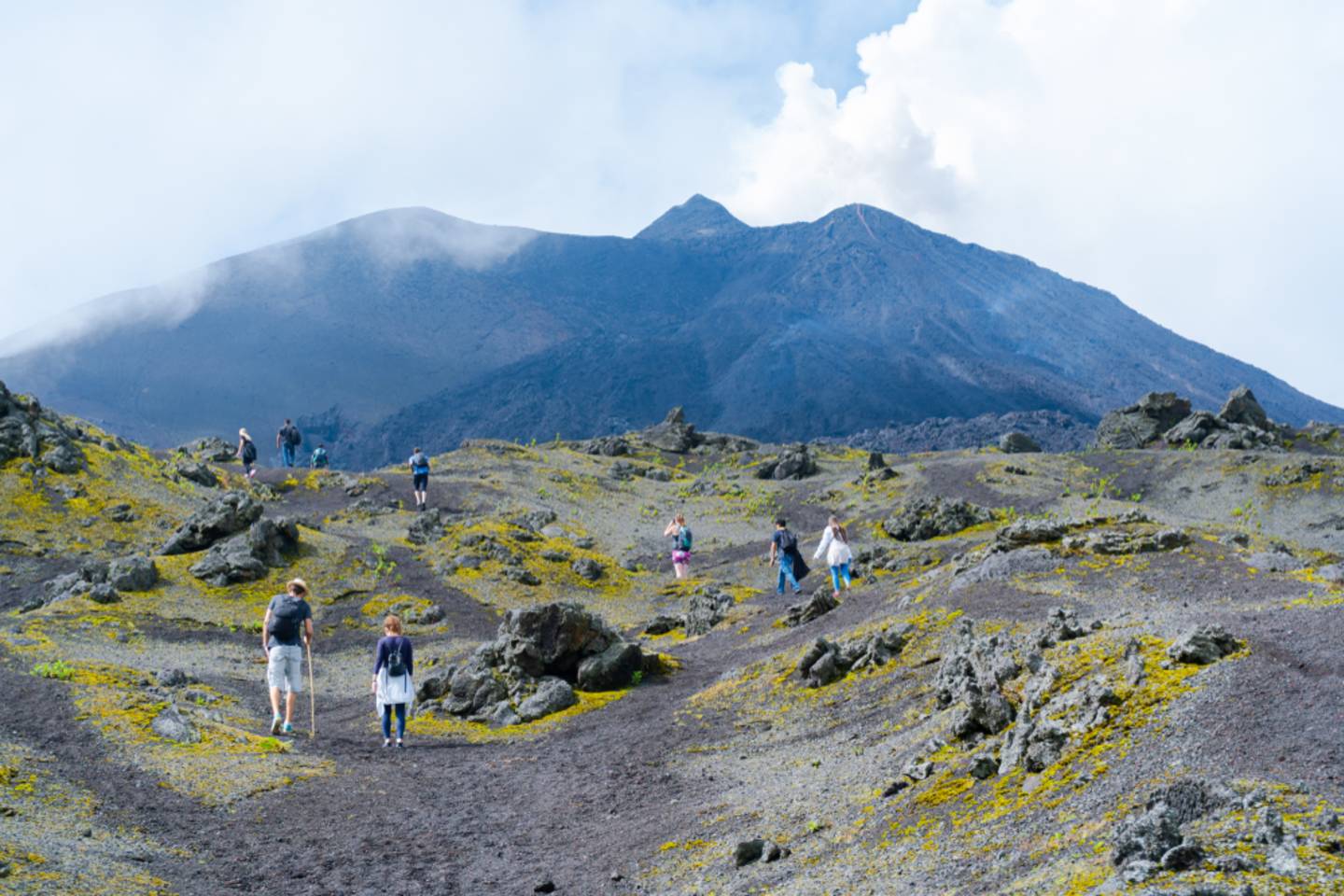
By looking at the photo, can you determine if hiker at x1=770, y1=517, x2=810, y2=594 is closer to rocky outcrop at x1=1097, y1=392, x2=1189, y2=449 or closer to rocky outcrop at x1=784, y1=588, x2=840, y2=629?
rocky outcrop at x1=784, y1=588, x2=840, y2=629

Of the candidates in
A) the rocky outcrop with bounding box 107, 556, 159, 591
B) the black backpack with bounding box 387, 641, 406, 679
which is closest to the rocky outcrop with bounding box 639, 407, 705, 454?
the rocky outcrop with bounding box 107, 556, 159, 591

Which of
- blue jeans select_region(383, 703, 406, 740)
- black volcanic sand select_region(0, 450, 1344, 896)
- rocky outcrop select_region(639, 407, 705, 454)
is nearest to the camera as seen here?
black volcanic sand select_region(0, 450, 1344, 896)

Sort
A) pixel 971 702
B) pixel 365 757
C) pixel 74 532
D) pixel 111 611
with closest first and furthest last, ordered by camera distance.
Result: pixel 971 702 → pixel 365 757 → pixel 111 611 → pixel 74 532

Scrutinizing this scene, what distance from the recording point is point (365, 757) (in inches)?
551

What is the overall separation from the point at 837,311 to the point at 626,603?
570 feet

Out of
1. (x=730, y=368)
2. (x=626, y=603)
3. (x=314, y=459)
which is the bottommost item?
(x=626, y=603)

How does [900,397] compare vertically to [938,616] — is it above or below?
above

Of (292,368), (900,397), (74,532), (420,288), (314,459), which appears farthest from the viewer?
(420,288)

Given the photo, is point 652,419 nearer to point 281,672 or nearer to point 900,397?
point 900,397

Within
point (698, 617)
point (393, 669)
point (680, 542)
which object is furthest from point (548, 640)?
point (680, 542)

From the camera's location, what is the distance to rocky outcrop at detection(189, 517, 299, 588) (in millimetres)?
27578

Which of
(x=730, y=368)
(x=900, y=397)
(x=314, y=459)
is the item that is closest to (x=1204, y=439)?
(x=314, y=459)

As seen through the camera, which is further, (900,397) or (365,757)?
(900,397)

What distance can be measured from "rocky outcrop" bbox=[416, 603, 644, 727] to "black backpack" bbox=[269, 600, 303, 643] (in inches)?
159
